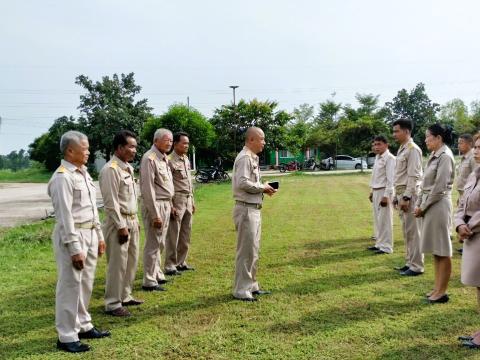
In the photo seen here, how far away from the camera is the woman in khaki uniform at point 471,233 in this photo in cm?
366

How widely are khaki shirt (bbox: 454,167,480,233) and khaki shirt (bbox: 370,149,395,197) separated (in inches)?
130

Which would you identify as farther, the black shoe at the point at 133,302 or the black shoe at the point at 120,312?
the black shoe at the point at 133,302

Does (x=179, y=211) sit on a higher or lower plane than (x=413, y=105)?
lower

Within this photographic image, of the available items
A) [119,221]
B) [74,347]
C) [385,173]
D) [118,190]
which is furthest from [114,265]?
[385,173]

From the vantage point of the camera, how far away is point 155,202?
5469mm

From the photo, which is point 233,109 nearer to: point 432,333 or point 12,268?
point 12,268

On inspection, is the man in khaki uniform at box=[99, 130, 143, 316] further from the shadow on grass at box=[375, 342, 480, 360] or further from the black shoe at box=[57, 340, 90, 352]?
the shadow on grass at box=[375, 342, 480, 360]

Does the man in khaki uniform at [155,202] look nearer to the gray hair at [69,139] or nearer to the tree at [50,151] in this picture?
the gray hair at [69,139]

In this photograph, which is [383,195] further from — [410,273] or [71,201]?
→ [71,201]

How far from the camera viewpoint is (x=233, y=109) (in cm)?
2802

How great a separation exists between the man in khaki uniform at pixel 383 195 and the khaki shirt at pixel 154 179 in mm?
3538

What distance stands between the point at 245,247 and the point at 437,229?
211 cm

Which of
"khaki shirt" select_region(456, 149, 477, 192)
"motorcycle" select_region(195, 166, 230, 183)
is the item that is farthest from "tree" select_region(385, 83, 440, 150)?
"khaki shirt" select_region(456, 149, 477, 192)

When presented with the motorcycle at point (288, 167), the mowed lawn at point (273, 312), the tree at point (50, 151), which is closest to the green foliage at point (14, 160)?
the tree at point (50, 151)
